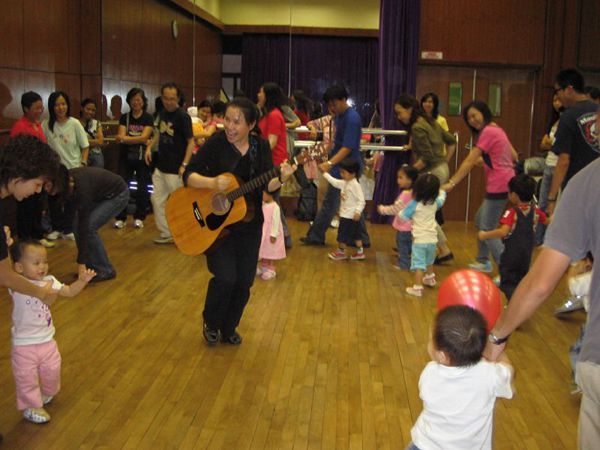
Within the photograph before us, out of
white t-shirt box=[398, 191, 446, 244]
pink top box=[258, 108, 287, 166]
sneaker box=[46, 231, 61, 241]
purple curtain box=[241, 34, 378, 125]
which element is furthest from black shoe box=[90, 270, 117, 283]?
purple curtain box=[241, 34, 378, 125]

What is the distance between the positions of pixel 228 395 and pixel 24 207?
4.35m

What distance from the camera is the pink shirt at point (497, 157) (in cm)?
652

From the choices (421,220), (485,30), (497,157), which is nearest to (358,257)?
(421,220)

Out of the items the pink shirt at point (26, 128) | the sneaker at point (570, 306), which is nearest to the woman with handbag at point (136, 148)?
the pink shirt at point (26, 128)

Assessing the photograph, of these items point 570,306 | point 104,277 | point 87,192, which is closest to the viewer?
point 570,306

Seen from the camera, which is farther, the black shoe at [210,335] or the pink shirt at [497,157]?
the pink shirt at [497,157]

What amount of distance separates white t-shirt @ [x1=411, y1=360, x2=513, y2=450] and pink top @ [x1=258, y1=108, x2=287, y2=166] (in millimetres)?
4504

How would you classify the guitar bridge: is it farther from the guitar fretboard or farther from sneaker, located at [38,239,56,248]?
sneaker, located at [38,239,56,248]

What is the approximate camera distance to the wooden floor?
144 inches

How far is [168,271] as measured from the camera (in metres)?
6.82

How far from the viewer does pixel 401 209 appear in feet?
21.8

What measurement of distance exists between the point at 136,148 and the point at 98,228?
311cm

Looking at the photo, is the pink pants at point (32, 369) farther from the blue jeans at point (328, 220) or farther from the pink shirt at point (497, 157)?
the blue jeans at point (328, 220)

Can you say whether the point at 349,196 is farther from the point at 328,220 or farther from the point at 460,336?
the point at 460,336
